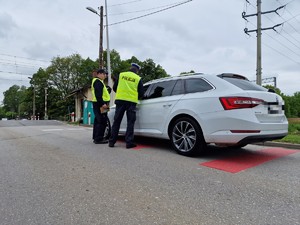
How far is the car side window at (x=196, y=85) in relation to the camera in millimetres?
4338

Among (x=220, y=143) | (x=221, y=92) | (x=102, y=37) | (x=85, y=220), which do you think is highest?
(x=102, y=37)

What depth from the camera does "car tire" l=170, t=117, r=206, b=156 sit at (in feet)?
14.0

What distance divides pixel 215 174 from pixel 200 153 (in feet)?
3.34

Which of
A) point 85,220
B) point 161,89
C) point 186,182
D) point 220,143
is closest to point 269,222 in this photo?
point 186,182

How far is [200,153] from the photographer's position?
14.5 ft

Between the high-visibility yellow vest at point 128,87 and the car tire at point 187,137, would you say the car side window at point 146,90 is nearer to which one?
the high-visibility yellow vest at point 128,87

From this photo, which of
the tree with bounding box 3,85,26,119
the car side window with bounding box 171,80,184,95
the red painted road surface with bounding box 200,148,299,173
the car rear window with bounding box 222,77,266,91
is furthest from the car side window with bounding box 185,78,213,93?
the tree with bounding box 3,85,26,119

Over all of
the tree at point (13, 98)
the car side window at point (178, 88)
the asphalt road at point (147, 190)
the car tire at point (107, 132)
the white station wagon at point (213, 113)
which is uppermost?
the tree at point (13, 98)

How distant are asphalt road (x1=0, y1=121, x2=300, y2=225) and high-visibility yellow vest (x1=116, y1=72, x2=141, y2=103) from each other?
4.34 feet

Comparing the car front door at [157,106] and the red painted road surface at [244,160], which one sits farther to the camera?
the car front door at [157,106]

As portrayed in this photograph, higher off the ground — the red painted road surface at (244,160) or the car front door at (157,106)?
the car front door at (157,106)

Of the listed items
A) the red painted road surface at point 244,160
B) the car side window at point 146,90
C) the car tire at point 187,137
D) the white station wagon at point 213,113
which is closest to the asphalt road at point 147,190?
the red painted road surface at point 244,160

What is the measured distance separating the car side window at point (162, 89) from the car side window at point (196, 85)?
1.41ft

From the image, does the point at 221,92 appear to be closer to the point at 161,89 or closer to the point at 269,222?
the point at 161,89
